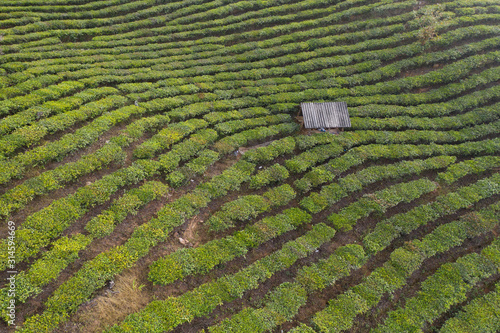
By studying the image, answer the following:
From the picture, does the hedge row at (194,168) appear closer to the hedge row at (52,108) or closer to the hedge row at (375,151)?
the hedge row at (375,151)

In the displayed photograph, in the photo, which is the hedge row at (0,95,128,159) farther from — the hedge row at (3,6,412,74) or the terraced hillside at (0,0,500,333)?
the hedge row at (3,6,412,74)

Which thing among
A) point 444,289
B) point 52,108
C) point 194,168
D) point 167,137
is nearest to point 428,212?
point 444,289

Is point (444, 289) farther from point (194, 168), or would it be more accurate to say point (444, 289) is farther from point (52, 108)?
point (52, 108)

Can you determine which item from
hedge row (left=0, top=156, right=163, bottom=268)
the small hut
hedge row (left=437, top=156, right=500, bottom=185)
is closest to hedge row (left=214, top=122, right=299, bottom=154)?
the small hut

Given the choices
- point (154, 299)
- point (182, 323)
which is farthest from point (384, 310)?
point (154, 299)

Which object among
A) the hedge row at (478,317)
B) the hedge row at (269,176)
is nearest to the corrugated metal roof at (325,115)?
the hedge row at (269,176)

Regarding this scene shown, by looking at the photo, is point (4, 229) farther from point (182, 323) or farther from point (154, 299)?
point (182, 323)
